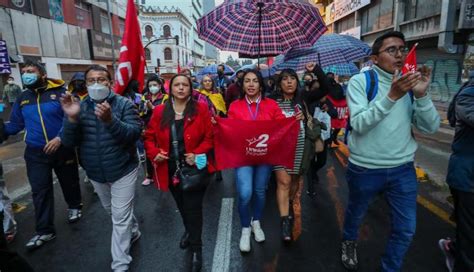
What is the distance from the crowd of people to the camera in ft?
7.92

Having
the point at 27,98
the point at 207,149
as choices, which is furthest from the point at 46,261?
the point at 207,149

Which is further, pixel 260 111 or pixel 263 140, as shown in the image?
pixel 260 111

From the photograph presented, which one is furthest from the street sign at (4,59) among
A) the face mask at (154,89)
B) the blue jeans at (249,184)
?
the blue jeans at (249,184)

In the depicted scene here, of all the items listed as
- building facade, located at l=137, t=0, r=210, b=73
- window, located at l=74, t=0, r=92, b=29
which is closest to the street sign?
window, located at l=74, t=0, r=92, b=29

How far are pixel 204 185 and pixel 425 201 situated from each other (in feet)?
11.1

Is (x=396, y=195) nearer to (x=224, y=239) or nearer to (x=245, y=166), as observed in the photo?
(x=245, y=166)

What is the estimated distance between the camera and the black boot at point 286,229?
10.9 ft

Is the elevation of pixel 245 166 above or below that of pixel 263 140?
below

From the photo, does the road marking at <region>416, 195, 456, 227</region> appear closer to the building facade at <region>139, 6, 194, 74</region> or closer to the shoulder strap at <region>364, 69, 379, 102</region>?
the shoulder strap at <region>364, 69, 379, 102</region>

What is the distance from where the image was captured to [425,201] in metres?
4.36

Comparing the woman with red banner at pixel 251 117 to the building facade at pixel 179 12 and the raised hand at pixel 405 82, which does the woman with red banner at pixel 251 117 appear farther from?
the building facade at pixel 179 12

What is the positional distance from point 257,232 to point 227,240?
1.18 feet

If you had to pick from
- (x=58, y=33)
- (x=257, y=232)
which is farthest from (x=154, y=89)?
(x=58, y=33)

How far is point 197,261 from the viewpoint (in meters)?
2.93
